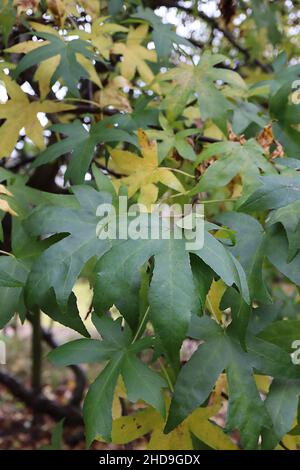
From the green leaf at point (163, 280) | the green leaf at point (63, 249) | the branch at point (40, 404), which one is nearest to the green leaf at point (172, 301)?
the green leaf at point (163, 280)

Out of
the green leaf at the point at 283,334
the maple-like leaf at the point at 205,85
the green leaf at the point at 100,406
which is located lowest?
the green leaf at the point at 100,406

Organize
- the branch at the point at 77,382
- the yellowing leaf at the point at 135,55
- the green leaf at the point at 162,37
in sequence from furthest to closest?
1. the branch at the point at 77,382
2. the yellowing leaf at the point at 135,55
3. the green leaf at the point at 162,37

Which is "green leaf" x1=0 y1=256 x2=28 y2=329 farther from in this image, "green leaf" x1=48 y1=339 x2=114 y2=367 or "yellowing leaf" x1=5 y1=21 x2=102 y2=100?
"yellowing leaf" x1=5 y1=21 x2=102 y2=100

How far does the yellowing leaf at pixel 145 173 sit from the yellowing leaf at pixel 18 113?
232 millimetres

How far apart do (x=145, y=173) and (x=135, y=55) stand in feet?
1.74

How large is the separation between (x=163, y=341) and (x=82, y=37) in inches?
36.6

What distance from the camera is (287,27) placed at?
2926 mm

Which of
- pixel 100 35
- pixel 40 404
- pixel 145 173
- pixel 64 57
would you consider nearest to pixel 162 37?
pixel 100 35

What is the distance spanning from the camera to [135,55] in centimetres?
176

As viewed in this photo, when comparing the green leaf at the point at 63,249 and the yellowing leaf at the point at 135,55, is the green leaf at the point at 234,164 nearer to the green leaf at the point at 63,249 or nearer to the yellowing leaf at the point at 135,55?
the green leaf at the point at 63,249

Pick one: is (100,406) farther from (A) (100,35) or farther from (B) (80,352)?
(A) (100,35)

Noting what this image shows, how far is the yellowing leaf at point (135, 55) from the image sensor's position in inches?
68.4

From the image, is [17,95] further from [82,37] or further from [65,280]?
[65,280]
